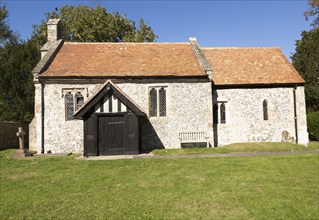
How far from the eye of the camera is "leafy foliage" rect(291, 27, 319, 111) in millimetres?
22547

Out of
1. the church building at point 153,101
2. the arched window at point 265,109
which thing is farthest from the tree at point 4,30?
the arched window at point 265,109

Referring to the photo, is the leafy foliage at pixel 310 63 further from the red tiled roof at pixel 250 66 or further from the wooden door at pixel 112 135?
the wooden door at pixel 112 135

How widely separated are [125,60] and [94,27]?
13388mm

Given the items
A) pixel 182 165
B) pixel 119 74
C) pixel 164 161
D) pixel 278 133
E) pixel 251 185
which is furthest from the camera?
pixel 278 133

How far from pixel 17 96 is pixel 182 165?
22162 millimetres

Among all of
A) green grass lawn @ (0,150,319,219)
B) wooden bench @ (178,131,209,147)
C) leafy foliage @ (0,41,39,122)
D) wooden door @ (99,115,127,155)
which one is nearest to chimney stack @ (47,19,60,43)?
leafy foliage @ (0,41,39,122)

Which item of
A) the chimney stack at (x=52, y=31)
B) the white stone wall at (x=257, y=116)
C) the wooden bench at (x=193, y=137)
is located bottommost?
the wooden bench at (x=193, y=137)

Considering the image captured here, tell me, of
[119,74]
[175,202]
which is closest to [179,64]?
[119,74]

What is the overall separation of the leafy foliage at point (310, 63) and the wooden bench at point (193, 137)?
13.8 metres

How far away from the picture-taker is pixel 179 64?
1670cm

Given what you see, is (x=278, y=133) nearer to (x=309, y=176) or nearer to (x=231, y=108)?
(x=231, y=108)

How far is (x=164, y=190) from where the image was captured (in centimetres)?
670

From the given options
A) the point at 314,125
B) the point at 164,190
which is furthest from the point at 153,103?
the point at 314,125

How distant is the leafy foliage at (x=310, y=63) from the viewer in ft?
74.0
